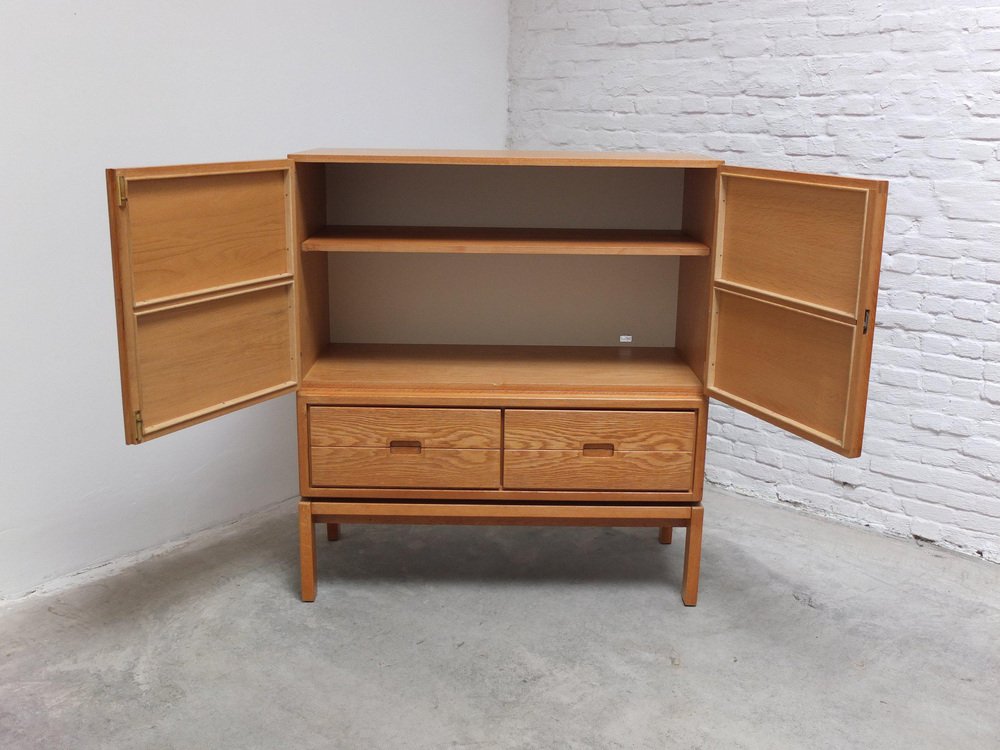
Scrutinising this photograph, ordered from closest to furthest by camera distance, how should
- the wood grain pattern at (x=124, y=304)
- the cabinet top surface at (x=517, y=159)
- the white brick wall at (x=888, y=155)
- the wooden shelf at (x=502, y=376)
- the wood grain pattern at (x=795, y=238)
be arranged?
the wood grain pattern at (x=124, y=304) < the wood grain pattern at (x=795, y=238) < the cabinet top surface at (x=517, y=159) < the wooden shelf at (x=502, y=376) < the white brick wall at (x=888, y=155)

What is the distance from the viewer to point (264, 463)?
324cm

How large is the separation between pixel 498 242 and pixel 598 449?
60 cm

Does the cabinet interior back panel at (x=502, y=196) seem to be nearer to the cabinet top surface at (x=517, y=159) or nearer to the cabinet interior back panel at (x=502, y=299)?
the cabinet interior back panel at (x=502, y=299)

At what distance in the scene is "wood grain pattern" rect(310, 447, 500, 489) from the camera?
249cm

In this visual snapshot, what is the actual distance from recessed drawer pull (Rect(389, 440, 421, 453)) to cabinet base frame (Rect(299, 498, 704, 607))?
5.9 inches

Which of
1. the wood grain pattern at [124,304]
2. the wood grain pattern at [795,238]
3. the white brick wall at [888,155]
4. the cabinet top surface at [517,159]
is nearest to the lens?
the wood grain pattern at [124,304]

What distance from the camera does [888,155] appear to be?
2.92 meters

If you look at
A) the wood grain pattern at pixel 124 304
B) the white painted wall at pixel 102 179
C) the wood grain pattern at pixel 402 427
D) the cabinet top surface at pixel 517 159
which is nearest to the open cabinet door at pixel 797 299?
the cabinet top surface at pixel 517 159

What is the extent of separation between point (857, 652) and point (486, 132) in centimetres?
242

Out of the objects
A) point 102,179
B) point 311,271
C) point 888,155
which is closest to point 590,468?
point 311,271

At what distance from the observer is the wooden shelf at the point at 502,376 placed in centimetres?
247

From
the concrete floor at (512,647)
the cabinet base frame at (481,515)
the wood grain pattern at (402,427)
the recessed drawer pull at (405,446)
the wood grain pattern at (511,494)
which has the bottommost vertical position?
the concrete floor at (512,647)

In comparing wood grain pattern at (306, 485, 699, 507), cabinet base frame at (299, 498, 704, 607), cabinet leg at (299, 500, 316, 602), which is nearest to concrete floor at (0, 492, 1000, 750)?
cabinet leg at (299, 500, 316, 602)

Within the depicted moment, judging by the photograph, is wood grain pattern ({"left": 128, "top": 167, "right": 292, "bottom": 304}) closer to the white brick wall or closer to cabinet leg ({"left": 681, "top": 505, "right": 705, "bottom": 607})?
cabinet leg ({"left": 681, "top": 505, "right": 705, "bottom": 607})
